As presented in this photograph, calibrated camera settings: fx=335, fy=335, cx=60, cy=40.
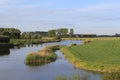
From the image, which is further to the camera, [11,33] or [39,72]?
[11,33]

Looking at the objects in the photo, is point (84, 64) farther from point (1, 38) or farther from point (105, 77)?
point (1, 38)

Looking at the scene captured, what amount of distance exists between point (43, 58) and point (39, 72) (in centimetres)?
1104

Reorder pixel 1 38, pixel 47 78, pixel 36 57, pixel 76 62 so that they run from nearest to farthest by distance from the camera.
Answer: pixel 47 78 < pixel 76 62 < pixel 36 57 < pixel 1 38

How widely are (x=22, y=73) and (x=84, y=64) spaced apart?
753cm

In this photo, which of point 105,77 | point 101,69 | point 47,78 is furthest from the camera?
point 101,69

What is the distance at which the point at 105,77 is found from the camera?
22953mm

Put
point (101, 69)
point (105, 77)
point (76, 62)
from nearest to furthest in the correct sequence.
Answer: point (105, 77) < point (101, 69) < point (76, 62)

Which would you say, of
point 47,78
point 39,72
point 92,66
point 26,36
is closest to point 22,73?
point 39,72

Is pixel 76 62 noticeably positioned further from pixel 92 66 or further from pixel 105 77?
pixel 105 77

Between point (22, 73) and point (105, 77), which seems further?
point (22, 73)

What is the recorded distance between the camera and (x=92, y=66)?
Result: 37375 mm

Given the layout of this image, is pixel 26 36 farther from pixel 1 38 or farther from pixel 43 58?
pixel 43 58

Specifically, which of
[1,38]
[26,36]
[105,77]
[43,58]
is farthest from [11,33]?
[105,77]

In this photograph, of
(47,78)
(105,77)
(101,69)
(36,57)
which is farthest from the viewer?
(36,57)
